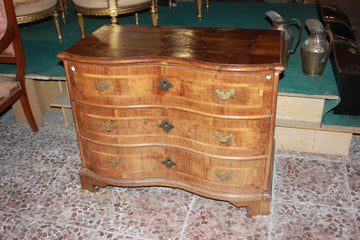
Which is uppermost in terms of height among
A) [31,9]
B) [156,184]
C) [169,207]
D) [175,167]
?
[31,9]

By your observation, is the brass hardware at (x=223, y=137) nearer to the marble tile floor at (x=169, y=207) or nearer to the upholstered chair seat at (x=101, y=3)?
the marble tile floor at (x=169, y=207)

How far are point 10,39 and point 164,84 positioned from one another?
1480mm

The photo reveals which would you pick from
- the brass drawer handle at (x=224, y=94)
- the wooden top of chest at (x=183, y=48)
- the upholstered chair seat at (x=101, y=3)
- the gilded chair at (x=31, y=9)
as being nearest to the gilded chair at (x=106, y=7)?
the upholstered chair seat at (x=101, y=3)

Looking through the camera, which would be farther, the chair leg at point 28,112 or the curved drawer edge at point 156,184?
the chair leg at point 28,112

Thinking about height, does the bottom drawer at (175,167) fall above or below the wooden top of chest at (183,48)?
below

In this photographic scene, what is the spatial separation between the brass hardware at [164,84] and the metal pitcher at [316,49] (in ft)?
4.01

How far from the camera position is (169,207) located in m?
2.27

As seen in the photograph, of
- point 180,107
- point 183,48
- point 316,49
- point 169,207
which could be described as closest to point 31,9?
point 183,48

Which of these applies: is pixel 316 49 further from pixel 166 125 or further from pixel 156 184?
pixel 156 184

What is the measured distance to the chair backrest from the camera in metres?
2.63

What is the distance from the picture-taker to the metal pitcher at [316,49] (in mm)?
2508

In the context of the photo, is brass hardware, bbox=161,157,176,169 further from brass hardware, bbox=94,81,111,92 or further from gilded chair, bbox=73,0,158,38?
gilded chair, bbox=73,0,158,38

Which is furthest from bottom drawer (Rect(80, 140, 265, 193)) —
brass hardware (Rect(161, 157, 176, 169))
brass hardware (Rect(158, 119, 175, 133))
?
brass hardware (Rect(158, 119, 175, 133))

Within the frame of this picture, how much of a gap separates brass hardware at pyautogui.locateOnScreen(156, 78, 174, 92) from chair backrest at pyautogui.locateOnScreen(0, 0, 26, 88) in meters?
1.39
